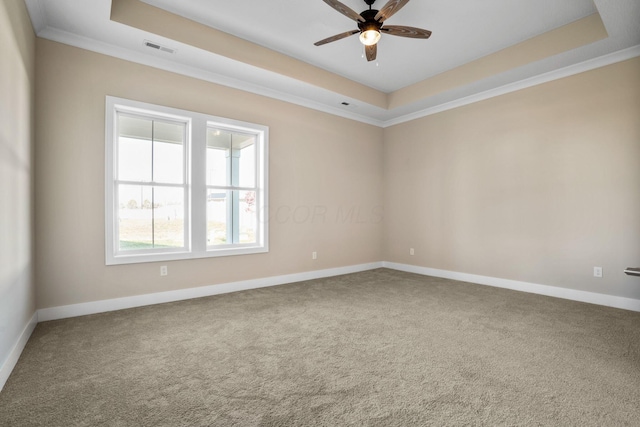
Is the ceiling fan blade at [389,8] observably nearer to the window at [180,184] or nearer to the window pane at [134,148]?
the window at [180,184]

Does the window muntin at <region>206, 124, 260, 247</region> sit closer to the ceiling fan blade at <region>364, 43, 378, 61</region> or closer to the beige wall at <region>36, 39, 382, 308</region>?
the beige wall at <region>36, 39, 382, 308</region>

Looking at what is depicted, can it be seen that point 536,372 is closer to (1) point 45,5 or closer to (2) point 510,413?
(2) point 510,413

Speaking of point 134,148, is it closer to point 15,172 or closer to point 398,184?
point 15,172

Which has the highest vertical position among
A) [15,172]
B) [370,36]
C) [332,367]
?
[370,36]

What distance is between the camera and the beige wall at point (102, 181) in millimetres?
3027

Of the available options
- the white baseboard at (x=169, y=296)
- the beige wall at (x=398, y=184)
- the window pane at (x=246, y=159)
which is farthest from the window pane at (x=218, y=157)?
the white baseboard at (x=169, y=296)

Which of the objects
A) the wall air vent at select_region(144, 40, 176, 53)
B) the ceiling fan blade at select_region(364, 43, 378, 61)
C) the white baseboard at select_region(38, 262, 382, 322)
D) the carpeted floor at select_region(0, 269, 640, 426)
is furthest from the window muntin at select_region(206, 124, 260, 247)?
the ceiling fan blade at select_region(364, 43, 378, 61)

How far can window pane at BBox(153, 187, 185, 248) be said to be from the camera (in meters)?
3.76

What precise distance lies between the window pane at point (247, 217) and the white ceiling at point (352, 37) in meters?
1.54

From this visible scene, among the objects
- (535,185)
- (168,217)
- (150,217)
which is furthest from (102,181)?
(535,185)

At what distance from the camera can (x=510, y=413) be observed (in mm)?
1618

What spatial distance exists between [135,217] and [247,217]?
1.45 m

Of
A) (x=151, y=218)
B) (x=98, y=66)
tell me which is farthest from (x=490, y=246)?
(x=98, y=66)

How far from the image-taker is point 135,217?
3615 mm
